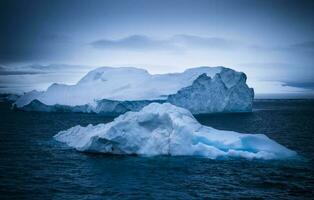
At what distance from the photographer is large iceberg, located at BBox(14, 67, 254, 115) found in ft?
175

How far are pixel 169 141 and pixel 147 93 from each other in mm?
31438

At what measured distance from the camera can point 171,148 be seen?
21.5 metres

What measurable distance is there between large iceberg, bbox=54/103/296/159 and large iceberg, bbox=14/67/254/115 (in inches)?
1129

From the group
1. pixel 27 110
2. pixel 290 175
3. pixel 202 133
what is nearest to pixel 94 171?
pixel 202 133

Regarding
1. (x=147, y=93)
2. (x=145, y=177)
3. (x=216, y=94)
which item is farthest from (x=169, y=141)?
(x=216, y=94)

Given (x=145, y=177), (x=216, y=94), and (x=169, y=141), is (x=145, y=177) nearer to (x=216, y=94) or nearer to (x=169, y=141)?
(x=169, y=141)

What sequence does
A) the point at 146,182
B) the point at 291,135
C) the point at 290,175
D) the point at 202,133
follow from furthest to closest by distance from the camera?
1. the point at 291,135
2. the point at 202,133
3. the point at 290,175
4. the point at 146,182

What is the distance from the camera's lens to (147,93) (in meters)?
52.9

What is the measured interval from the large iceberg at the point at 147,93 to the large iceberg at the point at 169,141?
28679 millimetres

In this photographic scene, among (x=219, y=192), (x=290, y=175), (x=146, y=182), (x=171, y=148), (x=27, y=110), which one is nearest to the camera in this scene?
(x=219, y=192)

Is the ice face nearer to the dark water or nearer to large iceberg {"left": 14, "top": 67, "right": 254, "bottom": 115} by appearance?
large iceberg {"left": 14, "top": 67, "right": 254, "bottom": 115}

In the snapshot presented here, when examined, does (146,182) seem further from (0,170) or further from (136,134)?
(0,170)

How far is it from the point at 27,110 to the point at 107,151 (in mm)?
45588

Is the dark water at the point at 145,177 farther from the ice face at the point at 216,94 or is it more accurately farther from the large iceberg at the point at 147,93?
the ice face at the point at 216,94
